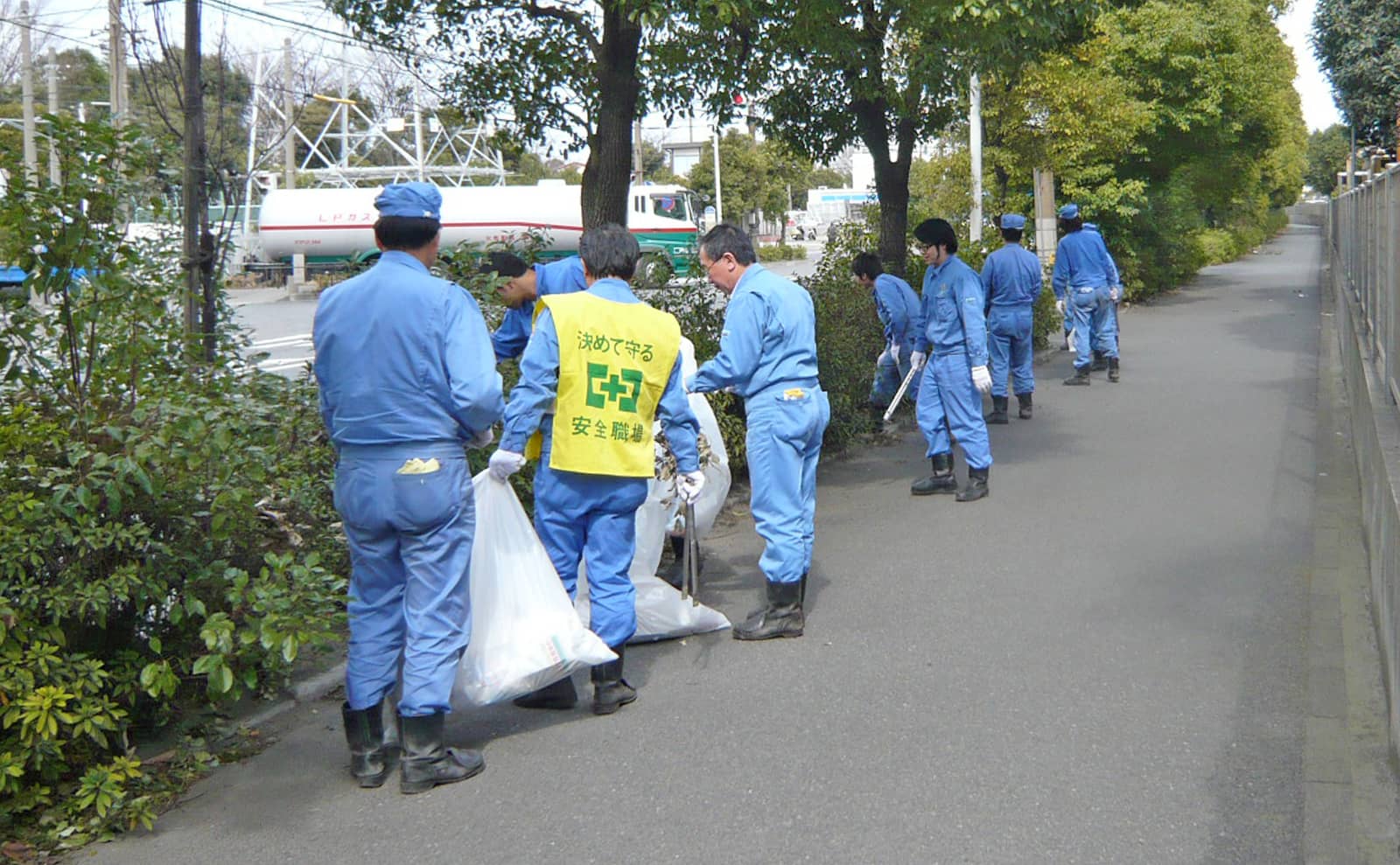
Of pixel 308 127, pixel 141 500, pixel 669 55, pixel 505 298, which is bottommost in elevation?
pixel 141 500

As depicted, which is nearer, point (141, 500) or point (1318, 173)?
point (141, 500)

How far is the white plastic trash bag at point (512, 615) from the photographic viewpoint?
16.1 ft

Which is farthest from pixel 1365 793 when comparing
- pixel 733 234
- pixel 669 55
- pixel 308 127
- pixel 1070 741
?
pixel 308 127

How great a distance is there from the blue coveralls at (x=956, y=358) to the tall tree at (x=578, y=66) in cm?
219

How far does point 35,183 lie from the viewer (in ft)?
15.5

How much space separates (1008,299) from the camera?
12461 mm

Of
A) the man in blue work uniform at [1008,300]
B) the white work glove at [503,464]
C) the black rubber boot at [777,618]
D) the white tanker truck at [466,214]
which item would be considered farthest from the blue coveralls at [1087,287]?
the white tanker truck at [466,214]

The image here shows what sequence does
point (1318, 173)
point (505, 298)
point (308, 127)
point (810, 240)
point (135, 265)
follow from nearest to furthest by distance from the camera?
point (135, 265) < point (505, 298) < point (308, 127) < point (810, 240) < point (1318, 173)

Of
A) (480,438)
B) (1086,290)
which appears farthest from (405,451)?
(1086,290)

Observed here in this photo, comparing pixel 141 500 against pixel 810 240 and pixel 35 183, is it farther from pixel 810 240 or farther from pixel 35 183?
pixel 810 240

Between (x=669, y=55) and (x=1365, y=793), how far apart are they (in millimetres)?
6742

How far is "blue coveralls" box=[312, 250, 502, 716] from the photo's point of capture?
453 cm

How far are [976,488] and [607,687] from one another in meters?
4.46

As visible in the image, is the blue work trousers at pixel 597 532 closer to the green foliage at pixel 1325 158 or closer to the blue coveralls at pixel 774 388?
the blue coveralls at pixel 774 388
